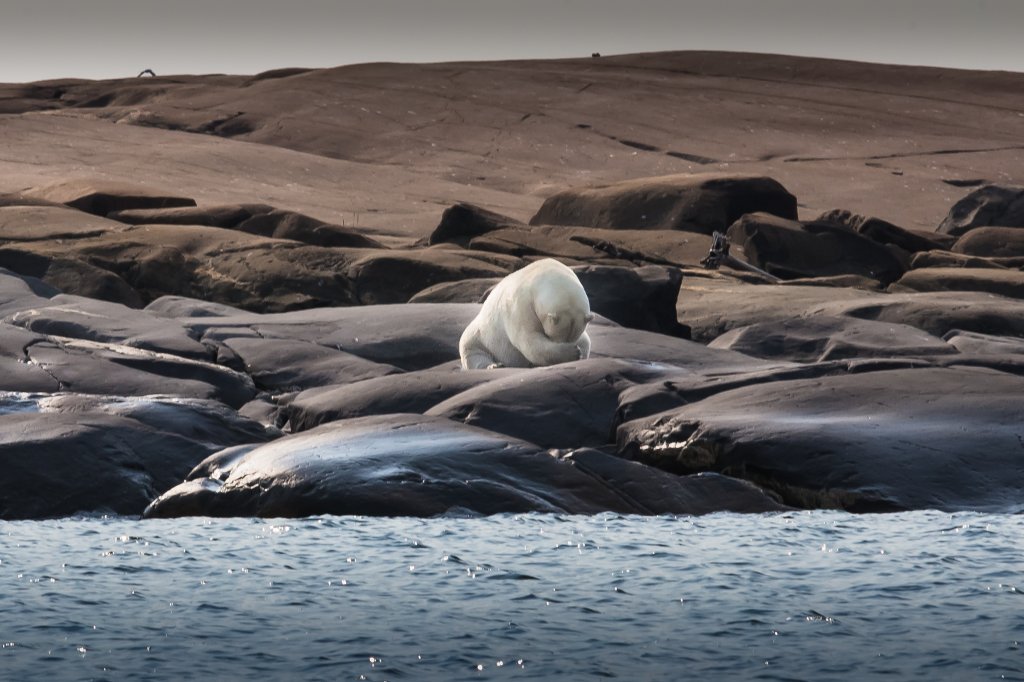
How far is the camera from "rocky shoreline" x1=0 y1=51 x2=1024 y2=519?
10250mm

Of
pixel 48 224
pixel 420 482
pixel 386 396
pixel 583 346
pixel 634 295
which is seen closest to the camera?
pixel 420 482

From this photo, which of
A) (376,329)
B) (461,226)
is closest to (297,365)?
(376,329)

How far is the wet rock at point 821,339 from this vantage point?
16031mm

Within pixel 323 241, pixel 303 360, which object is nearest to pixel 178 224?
Result: pixel 323 241

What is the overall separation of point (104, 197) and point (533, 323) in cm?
1532

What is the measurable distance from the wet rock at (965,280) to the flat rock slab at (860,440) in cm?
1213

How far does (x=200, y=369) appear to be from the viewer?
1408 cm

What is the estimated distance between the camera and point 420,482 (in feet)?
32.6

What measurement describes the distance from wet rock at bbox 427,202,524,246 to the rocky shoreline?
1151mm

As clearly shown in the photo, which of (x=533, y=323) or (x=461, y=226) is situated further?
(x=461, y=226)

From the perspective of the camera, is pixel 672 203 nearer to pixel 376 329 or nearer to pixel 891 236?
pixel 891 236

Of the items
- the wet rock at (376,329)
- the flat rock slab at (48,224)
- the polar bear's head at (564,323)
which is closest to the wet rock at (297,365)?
the wet rock at (376,329)

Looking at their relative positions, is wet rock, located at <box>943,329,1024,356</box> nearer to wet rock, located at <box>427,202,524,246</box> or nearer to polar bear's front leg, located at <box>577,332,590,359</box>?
polar bear's front leg, located at <box>577,332,590,359</box>

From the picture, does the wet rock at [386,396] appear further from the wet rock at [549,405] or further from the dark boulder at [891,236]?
the dark boulder at [891,236]
